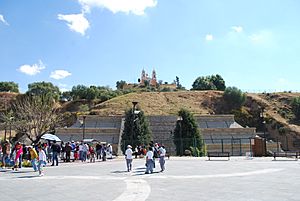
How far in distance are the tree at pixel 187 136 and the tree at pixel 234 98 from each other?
4558cm

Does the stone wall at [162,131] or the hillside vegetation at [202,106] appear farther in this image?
the hillside vegetation at [202,106]

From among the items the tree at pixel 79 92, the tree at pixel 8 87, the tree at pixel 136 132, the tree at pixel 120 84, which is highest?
the tree at pixel 120 84

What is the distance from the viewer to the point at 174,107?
238ft

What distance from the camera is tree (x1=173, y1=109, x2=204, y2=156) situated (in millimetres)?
36906

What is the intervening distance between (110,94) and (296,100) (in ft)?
160

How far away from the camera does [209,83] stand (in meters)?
108

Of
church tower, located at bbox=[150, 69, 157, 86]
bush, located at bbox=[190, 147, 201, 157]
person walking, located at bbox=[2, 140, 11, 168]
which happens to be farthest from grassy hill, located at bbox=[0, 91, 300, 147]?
church tower, located at bbox=[150, 69, 157, 86]

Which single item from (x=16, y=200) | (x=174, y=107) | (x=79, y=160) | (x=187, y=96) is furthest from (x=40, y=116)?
(x=187, y=96)

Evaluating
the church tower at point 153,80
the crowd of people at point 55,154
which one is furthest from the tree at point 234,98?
the church tower at point 153,80

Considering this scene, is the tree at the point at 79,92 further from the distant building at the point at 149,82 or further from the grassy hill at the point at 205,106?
the distant building at the point at 149,82

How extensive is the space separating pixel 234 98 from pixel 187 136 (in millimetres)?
47807

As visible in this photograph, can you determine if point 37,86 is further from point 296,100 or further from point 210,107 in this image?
point 296,100

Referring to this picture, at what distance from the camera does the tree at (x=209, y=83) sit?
108 metres

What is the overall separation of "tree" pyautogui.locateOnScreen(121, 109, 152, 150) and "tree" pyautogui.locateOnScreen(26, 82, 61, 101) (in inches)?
2156
